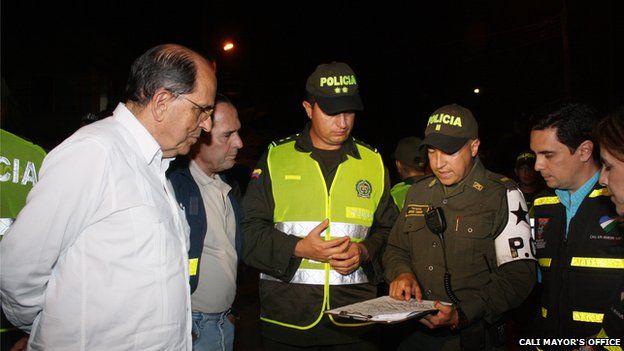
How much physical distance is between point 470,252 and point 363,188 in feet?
3.05

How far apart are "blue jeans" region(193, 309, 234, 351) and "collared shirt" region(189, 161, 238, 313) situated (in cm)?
5

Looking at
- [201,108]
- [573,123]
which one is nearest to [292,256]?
[201,108]

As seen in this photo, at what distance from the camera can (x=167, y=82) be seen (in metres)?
2.35

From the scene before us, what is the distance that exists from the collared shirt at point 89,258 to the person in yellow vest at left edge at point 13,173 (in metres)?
0.79

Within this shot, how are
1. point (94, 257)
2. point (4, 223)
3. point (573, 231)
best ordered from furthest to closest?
point (573, 231) → point (4, 223) → point (94, 257)

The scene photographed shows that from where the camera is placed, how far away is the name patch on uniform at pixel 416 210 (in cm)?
349

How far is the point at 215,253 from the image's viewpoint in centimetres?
337

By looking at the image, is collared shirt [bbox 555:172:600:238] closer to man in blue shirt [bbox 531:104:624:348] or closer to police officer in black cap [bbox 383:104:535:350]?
man in blue shirt [bbox 531:104:624:348]

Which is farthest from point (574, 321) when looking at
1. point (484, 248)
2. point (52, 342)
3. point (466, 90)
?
point (466, 90)

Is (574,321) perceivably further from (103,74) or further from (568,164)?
(103,74)

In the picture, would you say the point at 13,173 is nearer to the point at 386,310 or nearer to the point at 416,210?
the point at 386,310

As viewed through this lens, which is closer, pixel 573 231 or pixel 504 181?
pixel 573 231

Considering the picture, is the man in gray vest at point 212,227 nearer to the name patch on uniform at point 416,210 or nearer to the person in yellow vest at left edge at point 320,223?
the person in yellow vest at left edge at point 320,223

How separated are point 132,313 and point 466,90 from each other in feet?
142
